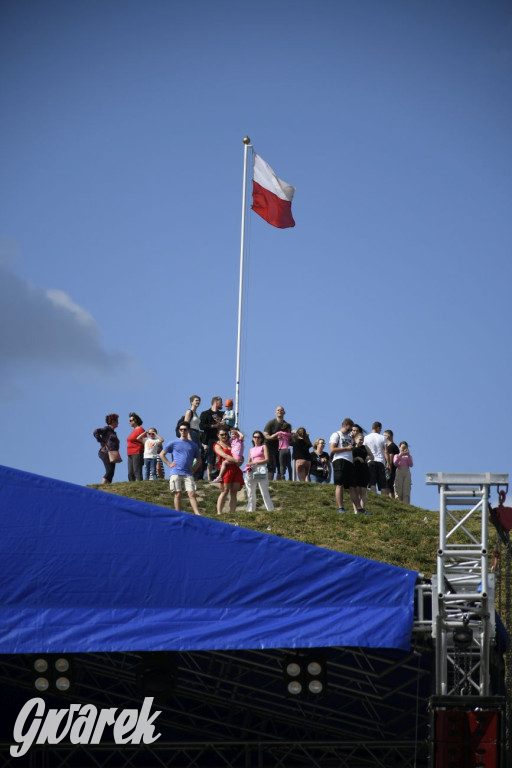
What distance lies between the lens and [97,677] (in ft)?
53.1

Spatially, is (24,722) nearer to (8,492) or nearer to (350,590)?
(8,492)

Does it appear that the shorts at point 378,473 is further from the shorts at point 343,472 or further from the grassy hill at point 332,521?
the shorts at point 343,472

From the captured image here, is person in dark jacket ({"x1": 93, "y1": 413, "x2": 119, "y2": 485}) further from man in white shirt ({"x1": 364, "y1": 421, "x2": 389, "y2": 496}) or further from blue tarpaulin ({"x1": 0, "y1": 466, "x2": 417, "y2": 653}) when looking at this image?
blue tarpaulin ({"x1": 0, "y1": 466, "x2": 417, "y2": 653})

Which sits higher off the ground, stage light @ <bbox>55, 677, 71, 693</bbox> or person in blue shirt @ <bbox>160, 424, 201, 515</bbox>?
person in blue shirt @ <bbox>160, 424, 201, 515</bbox>

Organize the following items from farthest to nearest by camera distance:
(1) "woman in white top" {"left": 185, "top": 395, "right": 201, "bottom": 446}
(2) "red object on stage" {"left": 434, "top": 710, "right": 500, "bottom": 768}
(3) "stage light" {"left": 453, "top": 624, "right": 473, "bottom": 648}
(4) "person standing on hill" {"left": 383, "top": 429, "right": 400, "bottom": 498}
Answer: (4) "person standing on hill" {"left": 383, "top": 429, "right": 400, "bottom": 498} → (1) "woman in white top" {"left": 185, "top": 395, "right": 201, "bottom": 446} → (3) "stage light" {"left": 453, "top": 624, "right": 473, "bottom": 648} → (2) "red object on stage" {"left": 434, "top": 710, "right": 500, "bottom": 768}

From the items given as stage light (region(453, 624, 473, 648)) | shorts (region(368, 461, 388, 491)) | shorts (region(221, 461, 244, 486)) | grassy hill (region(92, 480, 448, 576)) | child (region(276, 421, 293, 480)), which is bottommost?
stage light (region(453, 624, 473, 648))

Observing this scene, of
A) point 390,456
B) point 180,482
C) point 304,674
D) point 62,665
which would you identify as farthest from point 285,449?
point 62,665

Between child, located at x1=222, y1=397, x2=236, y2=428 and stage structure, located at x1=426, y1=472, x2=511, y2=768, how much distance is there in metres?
12.5

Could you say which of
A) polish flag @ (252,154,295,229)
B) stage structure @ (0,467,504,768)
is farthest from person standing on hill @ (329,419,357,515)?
polish flag @ (252,154,295,229)

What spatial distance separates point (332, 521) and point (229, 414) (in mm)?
4074

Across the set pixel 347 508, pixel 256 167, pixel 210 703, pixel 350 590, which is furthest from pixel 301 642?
pixel 256 167

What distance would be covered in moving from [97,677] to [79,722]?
1.67 meters

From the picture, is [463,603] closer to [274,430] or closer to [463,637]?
[463,637]

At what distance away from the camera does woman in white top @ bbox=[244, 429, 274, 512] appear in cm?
2311
